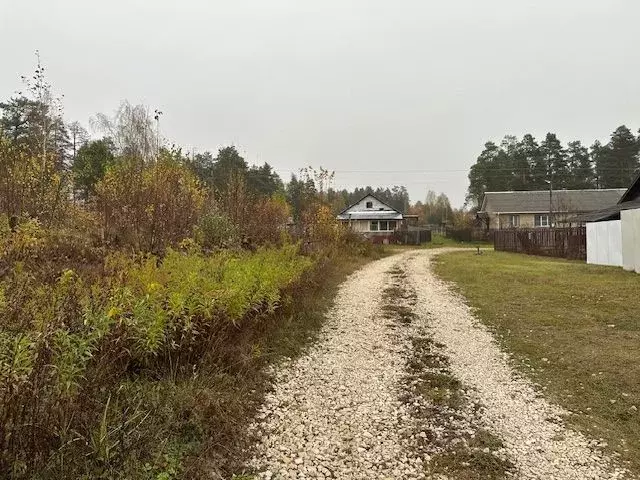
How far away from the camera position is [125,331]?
359 centimetres

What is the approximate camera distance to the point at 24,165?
7816 mm

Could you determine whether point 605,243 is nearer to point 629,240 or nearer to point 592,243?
point 592,243

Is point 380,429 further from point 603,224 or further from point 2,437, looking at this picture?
point 603,224

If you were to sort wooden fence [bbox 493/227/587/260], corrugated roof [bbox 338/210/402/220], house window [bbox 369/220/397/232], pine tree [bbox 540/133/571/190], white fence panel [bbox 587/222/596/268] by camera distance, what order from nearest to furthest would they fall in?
1. white fence panel [bbox 587/222/596/268]
2. wooden fence [bbox 493/227/587/260]
3. corrugated roof [bbox 338/210/402/220]
4. house window [bbox 369/220/397/232]
5. pine tree [bbox 540/133/571/190]

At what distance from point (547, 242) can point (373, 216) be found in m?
23.2

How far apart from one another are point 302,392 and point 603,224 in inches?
760

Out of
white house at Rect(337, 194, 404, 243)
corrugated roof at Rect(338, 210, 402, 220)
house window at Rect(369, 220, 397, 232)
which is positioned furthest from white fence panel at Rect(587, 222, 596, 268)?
house window at Rect(369, 220, 397, 232)

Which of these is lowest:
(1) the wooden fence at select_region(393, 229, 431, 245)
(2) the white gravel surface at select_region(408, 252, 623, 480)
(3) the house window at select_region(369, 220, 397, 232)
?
(2) the white gravel surface at select_region(408, 252, 623, 480)

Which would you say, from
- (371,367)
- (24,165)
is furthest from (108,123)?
(371,367)

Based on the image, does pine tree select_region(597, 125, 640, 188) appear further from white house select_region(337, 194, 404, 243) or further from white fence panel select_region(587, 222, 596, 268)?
white fence panel select_region(587, 222, 596, 268)

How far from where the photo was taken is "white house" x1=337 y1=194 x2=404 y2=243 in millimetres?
49219

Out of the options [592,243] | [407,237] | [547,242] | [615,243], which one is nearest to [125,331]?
[615,243]

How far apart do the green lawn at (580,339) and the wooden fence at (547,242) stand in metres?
11.0

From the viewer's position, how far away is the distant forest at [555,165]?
56.5 metres
